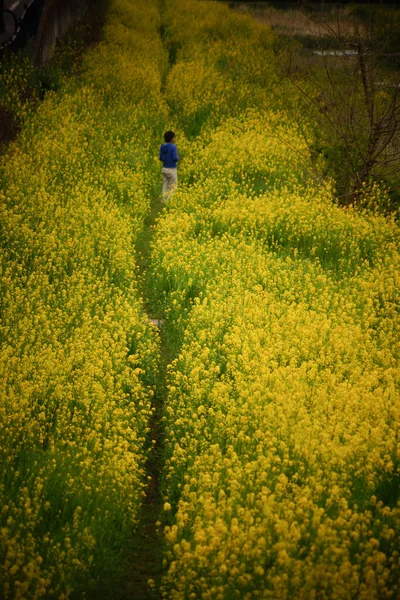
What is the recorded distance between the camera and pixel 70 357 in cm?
638

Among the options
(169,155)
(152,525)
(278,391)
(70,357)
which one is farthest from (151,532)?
(169,155)

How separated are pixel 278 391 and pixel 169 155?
6415mm

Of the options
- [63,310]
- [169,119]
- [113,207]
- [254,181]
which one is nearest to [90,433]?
[63,310]

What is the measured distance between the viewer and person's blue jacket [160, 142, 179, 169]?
456 inches

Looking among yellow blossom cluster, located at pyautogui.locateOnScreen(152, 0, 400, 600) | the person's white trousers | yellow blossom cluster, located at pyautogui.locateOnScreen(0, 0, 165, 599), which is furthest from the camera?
the person's white trousers

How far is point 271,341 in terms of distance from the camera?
708 cm

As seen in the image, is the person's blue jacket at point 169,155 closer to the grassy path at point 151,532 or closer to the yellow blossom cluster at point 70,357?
the yellow blossom cluster at point 70,357

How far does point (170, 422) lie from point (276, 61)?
61.5 feet

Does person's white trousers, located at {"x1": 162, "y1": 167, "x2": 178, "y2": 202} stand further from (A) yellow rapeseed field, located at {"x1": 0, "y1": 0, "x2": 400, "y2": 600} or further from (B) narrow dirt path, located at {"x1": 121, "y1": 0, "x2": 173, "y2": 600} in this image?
(B) narrow dirt path, located at {"x1": 121, "y1": 0, "x2": 173, "y2": 600}

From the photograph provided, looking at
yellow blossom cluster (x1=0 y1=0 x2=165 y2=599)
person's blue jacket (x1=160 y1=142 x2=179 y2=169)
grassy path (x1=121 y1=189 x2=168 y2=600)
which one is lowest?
grassy path (x1=121 y1=189 x2=168 y2=600)

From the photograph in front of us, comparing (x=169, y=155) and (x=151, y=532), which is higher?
(x=169, y=155)

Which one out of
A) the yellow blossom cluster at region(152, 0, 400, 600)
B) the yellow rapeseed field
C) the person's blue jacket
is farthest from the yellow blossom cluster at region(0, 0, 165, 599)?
the person's blue jacket

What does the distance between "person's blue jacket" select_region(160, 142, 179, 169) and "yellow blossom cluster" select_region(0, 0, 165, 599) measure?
25.9 inches

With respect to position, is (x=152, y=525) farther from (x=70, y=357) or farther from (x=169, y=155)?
(x=169, y=155)
